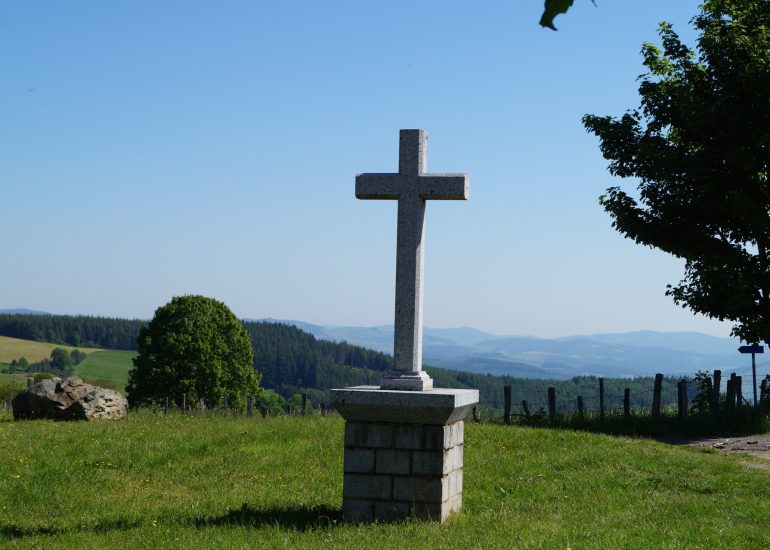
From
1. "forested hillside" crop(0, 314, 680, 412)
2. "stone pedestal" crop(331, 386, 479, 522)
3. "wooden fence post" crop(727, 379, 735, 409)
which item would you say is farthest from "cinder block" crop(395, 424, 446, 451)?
"forested hillside" crop(0, 314, 680, 412)

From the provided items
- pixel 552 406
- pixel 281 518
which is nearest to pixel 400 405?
pixel 281 518

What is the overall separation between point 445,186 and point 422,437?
291 centimetres

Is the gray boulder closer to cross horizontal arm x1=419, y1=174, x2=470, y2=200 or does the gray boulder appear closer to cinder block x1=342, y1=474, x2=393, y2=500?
cinder block x1=342, y1=474, x2=393, y2=500

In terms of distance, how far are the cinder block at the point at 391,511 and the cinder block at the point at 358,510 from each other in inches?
2.8

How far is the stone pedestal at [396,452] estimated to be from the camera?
31.3ft

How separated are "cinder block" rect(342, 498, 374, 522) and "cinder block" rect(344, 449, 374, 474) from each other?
38 centimetres

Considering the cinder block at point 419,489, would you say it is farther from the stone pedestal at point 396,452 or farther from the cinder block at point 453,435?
the cinder block at point 453,435

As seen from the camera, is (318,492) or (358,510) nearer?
(358,510)

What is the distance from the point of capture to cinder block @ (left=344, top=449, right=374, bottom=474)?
9773 millimetres

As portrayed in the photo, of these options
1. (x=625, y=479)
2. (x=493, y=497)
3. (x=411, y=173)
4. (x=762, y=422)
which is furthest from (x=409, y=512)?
(x=762, y=422)

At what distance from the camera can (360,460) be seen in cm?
980

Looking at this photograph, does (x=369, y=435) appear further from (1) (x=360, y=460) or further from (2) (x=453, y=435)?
(2) (x=453, y=435)

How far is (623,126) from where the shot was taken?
25.8 metres

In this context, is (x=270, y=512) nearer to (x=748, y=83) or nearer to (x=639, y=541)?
(x=639, y=541)
